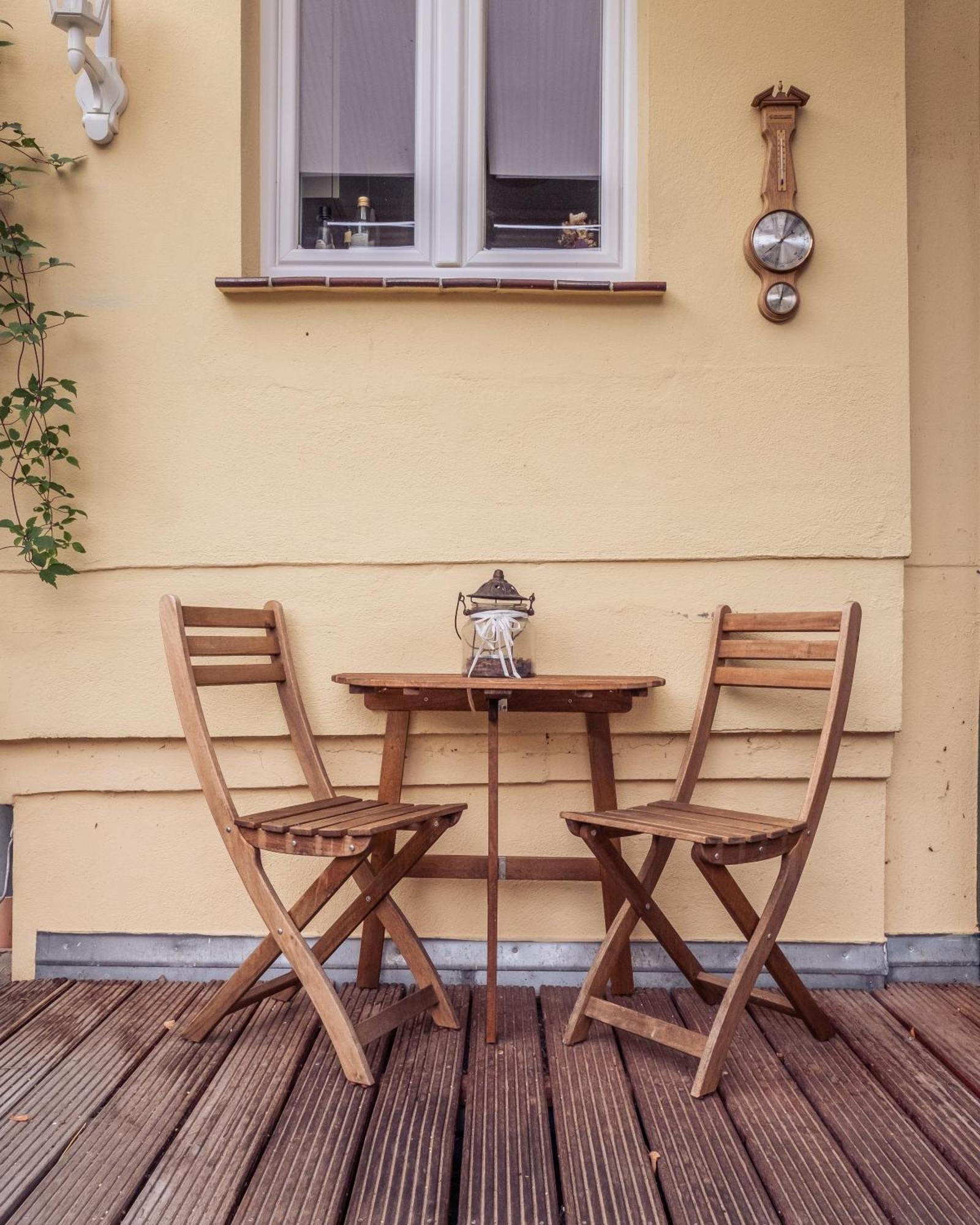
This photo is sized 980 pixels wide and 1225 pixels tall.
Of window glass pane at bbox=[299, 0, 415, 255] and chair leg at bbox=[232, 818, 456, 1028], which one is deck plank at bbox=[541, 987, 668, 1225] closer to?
chair leg at bbox=[232, 818, 456, 1028]

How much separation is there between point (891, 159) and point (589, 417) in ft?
4.01

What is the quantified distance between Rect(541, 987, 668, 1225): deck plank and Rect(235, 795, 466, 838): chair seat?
27.0 inches

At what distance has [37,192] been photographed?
2771 millimetres

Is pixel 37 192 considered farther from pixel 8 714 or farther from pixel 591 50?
pixel 591 50

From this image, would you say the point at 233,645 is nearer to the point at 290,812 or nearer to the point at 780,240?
the point at 290,812

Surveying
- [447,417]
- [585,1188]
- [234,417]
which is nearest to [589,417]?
[447,417]

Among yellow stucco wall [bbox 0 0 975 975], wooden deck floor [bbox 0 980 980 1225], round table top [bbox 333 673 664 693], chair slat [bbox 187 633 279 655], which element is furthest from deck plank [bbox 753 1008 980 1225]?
chair slat [bbox 187 633 279 655]

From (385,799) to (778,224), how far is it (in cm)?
211

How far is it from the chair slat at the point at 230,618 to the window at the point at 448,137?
1151 mm

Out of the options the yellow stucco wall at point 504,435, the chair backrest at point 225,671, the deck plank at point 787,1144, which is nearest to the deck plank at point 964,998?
the yellow stucco wall at point 504,435

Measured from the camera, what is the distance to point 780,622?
256 centimetres

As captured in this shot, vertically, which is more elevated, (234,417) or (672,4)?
(672,4)

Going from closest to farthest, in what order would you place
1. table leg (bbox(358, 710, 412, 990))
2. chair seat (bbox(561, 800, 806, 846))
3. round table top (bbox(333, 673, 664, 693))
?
chair seat (bbox(561, 800, 806, 846))
round table top (bbox(333, 673, 664, 693))
table leg (bbox(358, 710, 412, 990))

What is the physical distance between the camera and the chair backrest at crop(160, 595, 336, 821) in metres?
2.32
